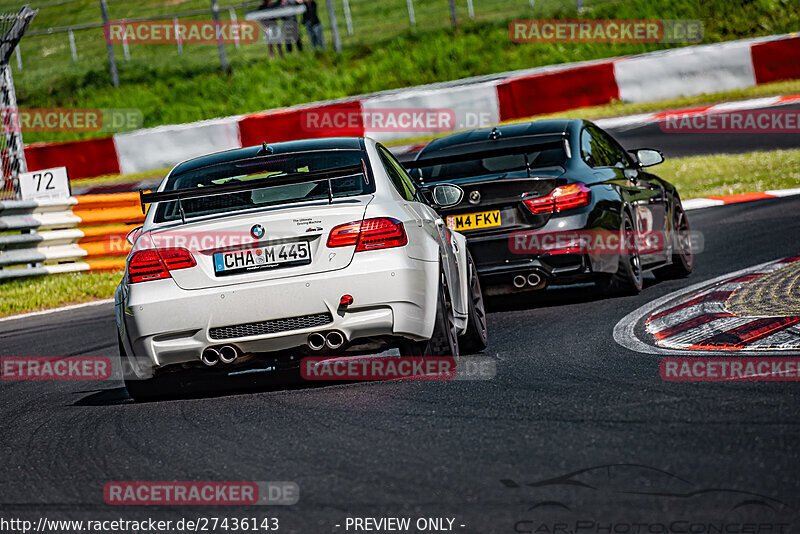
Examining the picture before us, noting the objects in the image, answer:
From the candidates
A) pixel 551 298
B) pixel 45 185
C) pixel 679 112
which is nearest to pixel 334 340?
pixel 551 298

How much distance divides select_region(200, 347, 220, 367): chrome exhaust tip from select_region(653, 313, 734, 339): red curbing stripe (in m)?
2.70

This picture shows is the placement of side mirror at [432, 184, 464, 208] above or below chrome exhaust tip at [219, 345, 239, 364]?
above

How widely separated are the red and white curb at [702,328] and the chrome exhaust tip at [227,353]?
2.28 m

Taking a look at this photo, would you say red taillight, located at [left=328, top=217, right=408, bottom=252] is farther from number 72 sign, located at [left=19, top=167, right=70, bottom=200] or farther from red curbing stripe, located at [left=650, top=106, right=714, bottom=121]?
red curbing stripe, located at [left=650, top=106, right=714, bottom=121]

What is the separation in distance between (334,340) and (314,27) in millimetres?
23862

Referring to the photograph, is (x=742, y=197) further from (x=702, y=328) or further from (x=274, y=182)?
(x=274, y=182)

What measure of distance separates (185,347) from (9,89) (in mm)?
10417

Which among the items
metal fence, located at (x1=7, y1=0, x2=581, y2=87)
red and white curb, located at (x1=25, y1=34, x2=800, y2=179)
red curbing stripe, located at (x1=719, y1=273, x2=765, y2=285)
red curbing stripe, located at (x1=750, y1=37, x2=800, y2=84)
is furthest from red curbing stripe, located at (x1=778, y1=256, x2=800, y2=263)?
metal fence, located at (x1=7, y1=0, x2=581, y2=87)

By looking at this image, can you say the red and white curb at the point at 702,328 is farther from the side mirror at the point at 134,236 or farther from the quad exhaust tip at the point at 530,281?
the side mirror at the point at 134,236

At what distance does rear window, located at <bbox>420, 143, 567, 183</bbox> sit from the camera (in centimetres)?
947

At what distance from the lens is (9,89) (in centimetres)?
1561

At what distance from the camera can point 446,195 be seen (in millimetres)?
7938

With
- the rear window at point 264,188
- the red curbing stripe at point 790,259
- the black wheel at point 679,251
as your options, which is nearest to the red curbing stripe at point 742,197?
the black wheel at point 679,251

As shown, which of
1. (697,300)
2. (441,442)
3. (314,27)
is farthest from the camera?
(314,27)
